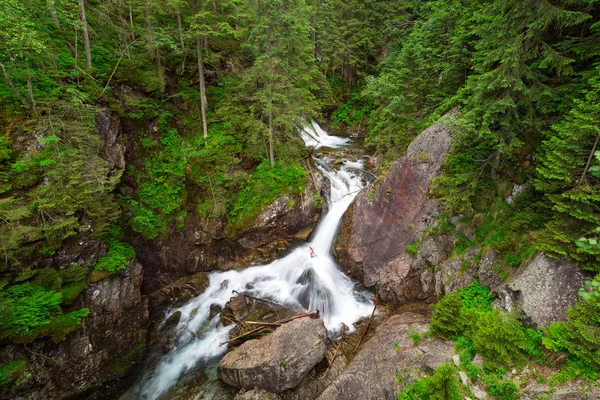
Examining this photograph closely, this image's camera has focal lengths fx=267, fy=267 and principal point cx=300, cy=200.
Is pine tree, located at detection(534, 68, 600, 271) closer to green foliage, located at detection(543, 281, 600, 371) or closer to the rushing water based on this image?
green foliage, located at detection(543, 281, 600, 371)

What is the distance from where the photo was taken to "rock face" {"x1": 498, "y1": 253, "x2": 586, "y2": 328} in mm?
6094

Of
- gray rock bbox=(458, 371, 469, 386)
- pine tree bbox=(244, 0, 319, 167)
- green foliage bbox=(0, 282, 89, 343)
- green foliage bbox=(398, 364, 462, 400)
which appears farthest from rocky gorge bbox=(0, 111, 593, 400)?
pine tree bbox=(244, 0, 319, 167)

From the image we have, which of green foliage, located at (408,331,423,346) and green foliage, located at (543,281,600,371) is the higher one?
green foliage, located at (543,281,600,371)

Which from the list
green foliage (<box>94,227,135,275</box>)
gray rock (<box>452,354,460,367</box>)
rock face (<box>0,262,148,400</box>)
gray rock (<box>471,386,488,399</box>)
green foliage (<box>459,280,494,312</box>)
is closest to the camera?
gray rock (<box>471,386,488,399</box>)

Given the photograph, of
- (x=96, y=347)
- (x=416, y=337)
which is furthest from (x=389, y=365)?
(x=96, y=347)

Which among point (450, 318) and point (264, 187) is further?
point (264, 187)

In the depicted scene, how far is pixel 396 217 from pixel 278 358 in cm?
685

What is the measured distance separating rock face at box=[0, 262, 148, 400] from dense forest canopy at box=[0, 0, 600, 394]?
0.59 m

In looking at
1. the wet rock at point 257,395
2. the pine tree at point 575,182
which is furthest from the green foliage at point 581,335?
the wet rock at point 257,395

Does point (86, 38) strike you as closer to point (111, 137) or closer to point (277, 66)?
point (111, 137)

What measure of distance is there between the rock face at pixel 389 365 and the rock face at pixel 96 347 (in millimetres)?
7527

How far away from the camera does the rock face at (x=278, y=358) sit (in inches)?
311

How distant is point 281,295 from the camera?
11.7 metres

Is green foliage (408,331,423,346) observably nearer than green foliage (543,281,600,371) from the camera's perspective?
No
